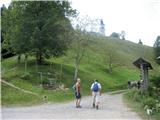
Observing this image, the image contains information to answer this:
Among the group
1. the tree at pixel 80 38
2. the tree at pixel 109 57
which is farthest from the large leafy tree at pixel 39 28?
the tree at pixel 109 57

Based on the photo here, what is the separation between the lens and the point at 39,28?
157 ft

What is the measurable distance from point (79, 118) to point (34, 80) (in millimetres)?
22763

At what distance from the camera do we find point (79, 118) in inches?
773

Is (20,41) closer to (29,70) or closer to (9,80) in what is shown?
(29,70)

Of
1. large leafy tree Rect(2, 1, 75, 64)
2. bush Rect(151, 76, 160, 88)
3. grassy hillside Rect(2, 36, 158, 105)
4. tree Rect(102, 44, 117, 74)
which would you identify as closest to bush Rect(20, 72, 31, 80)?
grassy hillside Rect(2, 36, 158, 105)

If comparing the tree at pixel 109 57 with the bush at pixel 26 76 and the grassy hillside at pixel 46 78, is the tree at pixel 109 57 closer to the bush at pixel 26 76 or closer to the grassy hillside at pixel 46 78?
the grassy hillside at pixel 46 78

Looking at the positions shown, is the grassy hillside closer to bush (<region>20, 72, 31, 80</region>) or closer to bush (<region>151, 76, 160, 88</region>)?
bush (<region>20, 72, 31, 80</region>)

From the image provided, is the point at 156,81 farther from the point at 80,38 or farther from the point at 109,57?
the point at 109,57

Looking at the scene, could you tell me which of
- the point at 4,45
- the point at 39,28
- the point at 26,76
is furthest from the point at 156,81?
the point at 4,45

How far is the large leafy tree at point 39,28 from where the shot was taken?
156ft

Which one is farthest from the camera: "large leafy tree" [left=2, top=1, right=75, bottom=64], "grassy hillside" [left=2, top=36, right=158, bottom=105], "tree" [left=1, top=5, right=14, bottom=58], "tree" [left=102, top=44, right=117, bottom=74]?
"tree" [left=102, top=44, right=117, bottom=74]

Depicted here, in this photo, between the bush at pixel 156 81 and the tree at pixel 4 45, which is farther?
the tree at pixel 4 45

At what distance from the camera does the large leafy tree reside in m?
47.6

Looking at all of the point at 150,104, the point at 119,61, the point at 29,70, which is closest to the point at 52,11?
the point at 29,70
